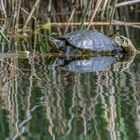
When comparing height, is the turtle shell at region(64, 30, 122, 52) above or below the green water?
above

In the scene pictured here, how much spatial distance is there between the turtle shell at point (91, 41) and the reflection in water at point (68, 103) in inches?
32.5

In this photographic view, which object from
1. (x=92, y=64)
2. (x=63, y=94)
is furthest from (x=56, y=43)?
(x=63, y=94)

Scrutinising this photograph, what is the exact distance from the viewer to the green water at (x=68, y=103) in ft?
8.75

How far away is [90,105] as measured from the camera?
3160 mm

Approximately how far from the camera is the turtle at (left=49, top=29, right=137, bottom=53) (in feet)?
17.1

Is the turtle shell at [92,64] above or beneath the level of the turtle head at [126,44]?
beneath

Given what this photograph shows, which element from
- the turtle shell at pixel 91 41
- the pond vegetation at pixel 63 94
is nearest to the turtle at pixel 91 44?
the turtle shell at pixel 91 41

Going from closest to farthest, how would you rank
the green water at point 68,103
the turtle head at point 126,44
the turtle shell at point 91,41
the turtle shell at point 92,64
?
the green water at point 68,103
the turtle shell at point 92,64
the turtle head at point 126,44
the turtle shell at point 91,41

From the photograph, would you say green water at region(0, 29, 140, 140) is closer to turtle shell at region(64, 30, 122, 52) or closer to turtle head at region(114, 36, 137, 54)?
turtle head at region(114, 36, 137, 54)

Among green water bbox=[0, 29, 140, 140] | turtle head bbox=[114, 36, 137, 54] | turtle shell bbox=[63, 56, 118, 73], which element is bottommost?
green water bbox=[0, 29, 140, 140]

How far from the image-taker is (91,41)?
208 inches

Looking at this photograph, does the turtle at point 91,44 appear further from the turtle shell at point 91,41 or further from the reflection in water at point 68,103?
the reflection in water at point 68,103

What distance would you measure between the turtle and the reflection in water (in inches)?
31.9

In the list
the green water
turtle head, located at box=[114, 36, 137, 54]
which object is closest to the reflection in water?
the green water
